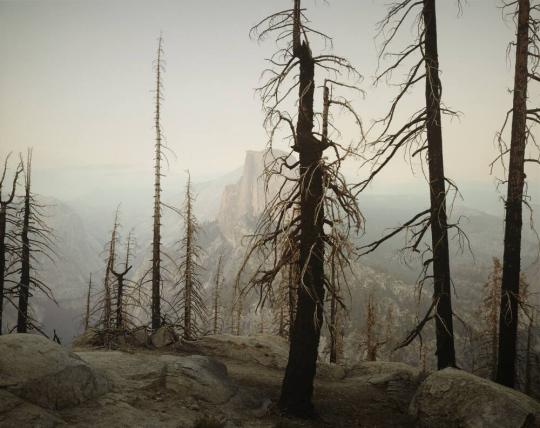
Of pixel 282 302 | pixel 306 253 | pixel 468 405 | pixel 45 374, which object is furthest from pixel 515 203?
Answer: pixel 45 374

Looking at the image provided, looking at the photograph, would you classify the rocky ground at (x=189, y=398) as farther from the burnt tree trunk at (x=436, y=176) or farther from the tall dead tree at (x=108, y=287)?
the tall dead tree at (x=108, y=287)

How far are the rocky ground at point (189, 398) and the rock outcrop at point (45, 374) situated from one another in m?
0.01

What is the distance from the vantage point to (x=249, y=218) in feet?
611

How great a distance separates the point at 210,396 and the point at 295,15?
8.00m

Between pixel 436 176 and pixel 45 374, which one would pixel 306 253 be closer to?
pixel 436 176

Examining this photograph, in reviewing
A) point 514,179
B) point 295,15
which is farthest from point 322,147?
point 514,179

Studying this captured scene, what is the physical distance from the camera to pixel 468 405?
233 inches

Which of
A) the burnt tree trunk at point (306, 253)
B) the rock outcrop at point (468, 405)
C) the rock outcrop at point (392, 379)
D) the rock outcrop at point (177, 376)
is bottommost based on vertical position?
the rock outcrop at point (392, 379)

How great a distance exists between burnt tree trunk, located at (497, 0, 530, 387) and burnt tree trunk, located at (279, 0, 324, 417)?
394 centimetres

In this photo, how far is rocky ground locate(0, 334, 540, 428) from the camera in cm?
543

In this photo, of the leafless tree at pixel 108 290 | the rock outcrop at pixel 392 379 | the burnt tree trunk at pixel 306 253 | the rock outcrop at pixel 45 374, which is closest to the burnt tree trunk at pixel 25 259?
the leafless tree at pixel 108 290

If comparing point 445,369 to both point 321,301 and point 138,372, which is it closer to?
point 321,301

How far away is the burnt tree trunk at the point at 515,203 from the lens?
22.4ft

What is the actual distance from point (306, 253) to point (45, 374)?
5.07 meters
